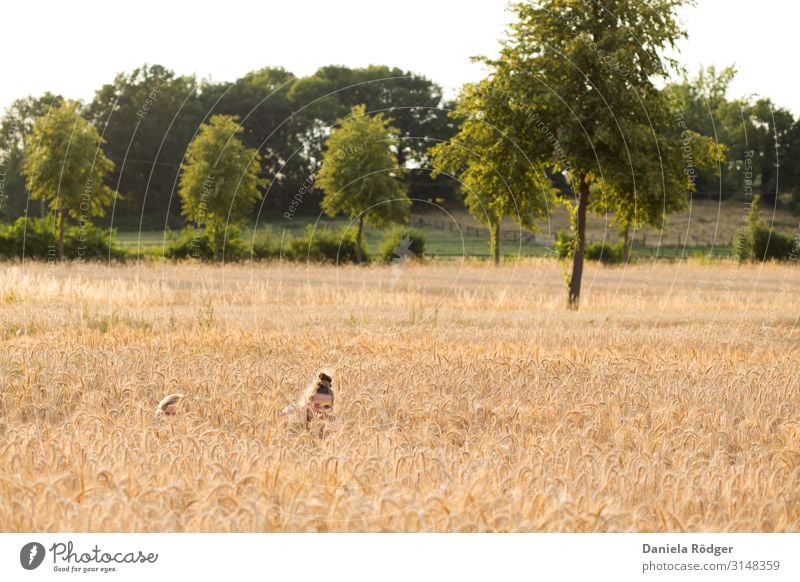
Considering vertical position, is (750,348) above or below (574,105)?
below

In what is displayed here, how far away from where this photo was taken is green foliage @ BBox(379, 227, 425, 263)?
51.8 m

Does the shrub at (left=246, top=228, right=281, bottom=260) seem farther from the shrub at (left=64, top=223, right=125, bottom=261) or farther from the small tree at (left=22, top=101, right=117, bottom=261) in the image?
the small tree at (left=22, top=101, right=117, bottom=261)

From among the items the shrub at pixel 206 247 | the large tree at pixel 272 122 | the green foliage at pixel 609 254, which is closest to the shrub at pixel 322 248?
the shrub at pixel 206 247

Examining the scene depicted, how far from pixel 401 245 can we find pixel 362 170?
7.06m

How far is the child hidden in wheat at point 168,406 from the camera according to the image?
8117 millimetres

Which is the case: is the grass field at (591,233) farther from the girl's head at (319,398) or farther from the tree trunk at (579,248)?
the girl's head at (319,398)

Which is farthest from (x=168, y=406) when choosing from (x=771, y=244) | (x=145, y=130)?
(x=145, y=130)

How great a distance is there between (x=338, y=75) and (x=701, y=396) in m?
57.2

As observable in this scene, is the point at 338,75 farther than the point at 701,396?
Yes

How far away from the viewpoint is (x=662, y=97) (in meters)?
22.2

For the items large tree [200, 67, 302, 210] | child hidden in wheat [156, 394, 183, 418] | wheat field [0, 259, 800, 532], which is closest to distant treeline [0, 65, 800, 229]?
large tree [200, 67, 302, 210]

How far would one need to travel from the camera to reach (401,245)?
2088 inches
